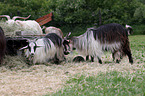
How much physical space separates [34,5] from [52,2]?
2.67 meters

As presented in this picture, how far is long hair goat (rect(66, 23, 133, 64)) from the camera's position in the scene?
600 centimetres

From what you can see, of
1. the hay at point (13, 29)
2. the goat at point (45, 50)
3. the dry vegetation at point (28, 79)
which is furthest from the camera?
the hay at point (13, 29)

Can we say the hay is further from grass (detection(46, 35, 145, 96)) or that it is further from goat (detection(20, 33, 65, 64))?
grass (detection(46, 35, 145, 96))

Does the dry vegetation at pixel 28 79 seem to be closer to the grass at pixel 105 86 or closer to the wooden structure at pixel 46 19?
the grass at pixel 105 86

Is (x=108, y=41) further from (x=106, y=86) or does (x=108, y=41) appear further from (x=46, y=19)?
(x=46, y=19)

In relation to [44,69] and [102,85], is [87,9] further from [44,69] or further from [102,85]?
[102,85]

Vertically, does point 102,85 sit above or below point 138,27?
below

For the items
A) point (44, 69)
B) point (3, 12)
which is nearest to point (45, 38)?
point (44, 69)

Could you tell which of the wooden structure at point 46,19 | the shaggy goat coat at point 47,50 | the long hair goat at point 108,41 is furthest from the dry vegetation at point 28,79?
the wooden structure at point 46,19

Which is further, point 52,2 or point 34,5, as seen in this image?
point 34,5

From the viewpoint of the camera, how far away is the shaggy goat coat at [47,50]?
238 inches

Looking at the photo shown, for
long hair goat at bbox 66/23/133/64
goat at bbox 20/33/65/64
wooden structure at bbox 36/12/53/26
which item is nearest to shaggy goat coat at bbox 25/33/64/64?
goat at bbox 20/33/65/64

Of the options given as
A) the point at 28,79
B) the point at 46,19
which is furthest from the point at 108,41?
the point at 46,19

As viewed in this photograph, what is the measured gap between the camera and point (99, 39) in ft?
20.0
